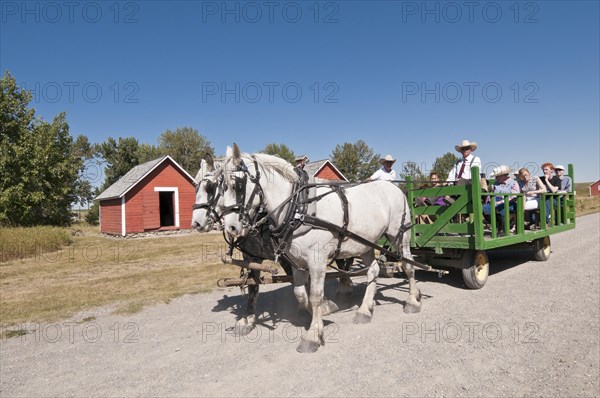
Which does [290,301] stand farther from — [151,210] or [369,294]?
[151,210]

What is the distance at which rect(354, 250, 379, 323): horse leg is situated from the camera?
16.2 feet

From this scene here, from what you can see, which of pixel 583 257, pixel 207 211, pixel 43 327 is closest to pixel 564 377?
pixel 207 211

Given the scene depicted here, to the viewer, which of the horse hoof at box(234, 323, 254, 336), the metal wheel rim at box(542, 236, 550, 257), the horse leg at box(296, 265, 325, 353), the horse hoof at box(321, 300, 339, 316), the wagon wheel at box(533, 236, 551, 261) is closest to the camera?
the horse leg at box(296, 265, 325, 353)

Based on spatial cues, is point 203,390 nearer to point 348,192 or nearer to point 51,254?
point 348,192

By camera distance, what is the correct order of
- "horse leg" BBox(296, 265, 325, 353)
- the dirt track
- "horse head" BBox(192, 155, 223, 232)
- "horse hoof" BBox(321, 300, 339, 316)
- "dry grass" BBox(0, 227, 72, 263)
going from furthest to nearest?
"dry grass" BBox(0, 227, 72, 263), "horse hoof" BBox(321, 300, 339, 316), "horse leg" BBox(296, 265, 325, 353), "horse head" BBox(192, 155, 223, 232), the dirt track

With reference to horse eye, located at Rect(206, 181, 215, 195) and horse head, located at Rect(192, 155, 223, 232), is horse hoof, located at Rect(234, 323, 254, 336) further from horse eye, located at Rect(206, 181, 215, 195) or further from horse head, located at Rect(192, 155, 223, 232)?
horse eye, located at Rect(206, 181, 215, 195)

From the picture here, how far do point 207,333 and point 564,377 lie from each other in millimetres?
4119

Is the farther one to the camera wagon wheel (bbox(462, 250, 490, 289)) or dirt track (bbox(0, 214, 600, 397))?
wagon wheel (bbox(462, 250, 490, 289))

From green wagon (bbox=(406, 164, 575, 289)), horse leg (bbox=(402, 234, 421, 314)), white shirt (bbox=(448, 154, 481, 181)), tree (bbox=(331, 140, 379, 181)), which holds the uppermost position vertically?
tree (bbox=(331, 140, 379, 181))

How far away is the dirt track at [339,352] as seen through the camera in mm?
3277

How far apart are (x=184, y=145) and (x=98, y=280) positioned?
44.9 metres

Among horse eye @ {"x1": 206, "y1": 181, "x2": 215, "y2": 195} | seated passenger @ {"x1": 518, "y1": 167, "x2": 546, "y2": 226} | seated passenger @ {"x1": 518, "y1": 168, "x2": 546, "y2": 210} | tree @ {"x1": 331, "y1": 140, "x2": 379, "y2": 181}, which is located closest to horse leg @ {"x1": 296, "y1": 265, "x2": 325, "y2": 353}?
horse eye @ {"x1": 206, "y1": 181, "x2": 215, "y2": 195}

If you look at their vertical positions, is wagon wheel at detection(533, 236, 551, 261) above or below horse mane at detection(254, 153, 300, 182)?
below

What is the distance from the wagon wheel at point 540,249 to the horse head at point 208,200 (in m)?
8.32
